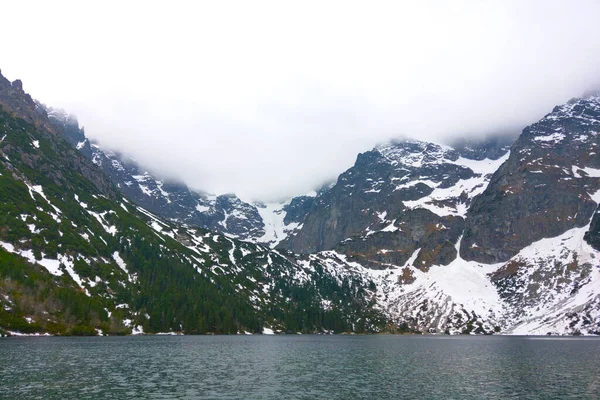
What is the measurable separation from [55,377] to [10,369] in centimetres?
1075

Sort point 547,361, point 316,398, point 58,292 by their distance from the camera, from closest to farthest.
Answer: point 316,398
point 547,361
point 58,292

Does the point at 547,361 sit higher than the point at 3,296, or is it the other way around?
the point at 3,296

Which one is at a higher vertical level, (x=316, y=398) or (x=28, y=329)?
(x=28, y=329)

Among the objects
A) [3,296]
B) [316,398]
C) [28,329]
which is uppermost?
[3,296]

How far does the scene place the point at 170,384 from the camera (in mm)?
64875

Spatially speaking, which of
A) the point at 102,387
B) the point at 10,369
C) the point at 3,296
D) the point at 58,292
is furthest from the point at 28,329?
the point at 102,387

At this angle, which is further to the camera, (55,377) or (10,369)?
(10,369)

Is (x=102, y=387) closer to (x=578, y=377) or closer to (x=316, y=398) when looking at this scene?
(x=316, y=398)

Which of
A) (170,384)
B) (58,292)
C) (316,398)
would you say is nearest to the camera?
(316,398)

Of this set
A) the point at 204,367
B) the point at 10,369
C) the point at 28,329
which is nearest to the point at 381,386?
the point at 204,367

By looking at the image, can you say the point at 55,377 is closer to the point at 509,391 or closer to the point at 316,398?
the point at 316,398

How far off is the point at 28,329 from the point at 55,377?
4613 inches

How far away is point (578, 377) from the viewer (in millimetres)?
74625

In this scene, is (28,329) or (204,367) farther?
(28,329)
